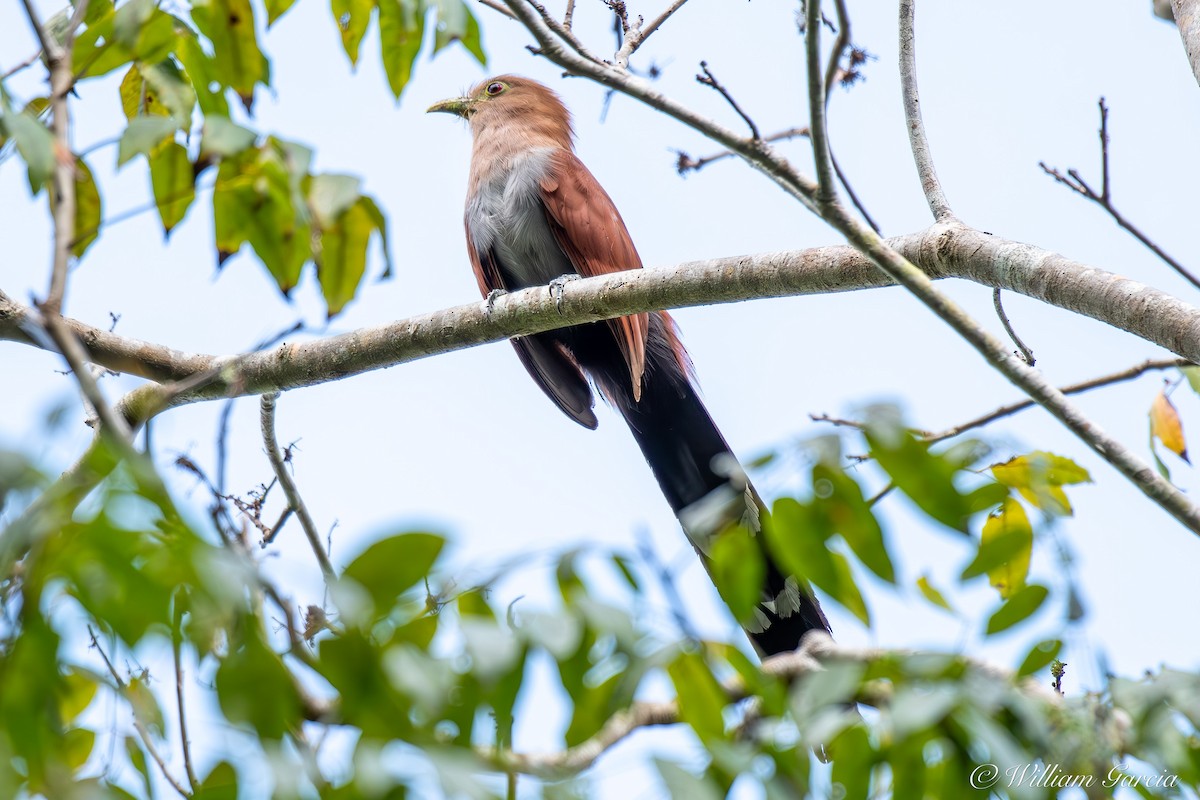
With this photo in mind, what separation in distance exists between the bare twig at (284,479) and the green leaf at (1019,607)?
3.20ft

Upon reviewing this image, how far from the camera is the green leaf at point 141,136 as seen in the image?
114 centimetres

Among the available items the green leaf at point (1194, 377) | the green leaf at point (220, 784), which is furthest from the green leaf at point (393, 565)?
the green leaf at point (1194, 377)

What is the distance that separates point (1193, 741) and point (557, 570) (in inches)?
25.4

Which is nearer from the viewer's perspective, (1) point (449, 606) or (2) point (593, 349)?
(1) point (449, 606)

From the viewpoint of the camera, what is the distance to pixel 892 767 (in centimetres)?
93

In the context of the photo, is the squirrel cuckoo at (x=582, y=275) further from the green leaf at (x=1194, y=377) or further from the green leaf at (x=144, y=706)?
the green leaf at (x=144, y=706)

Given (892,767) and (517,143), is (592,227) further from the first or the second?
(892,767)

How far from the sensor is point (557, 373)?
14.5ft

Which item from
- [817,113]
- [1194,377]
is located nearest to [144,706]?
[817,113]

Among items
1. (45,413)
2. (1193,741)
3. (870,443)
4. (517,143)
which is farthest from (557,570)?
(517,143)

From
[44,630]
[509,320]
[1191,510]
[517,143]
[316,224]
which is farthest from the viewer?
[517,143]

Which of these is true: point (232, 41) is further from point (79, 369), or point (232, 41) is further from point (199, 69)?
point (79, 369)

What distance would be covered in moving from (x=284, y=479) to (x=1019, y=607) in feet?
6.15

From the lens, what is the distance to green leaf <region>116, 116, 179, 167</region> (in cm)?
114
